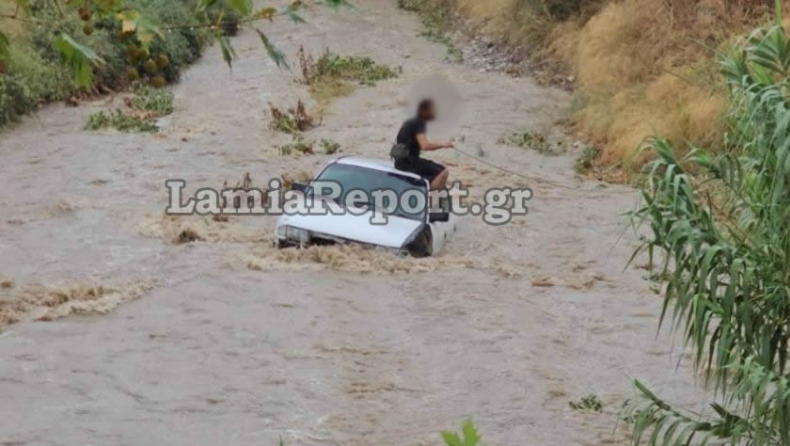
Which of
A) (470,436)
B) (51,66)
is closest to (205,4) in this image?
(470,436)

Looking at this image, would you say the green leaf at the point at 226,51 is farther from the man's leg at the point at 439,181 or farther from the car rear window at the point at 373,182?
the man's leg at the point at 439,181

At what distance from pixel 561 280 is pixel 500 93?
443 inches

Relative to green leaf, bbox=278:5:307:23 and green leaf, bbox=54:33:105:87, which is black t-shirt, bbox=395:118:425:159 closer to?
green leaf, bbox=278:5:307:23

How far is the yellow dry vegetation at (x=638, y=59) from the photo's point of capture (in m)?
20.4

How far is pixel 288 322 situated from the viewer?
40.2 ft

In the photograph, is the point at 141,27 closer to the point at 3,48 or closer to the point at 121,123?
the point at 3,48

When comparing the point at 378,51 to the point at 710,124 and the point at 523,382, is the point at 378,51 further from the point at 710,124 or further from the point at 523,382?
the point at 523,382

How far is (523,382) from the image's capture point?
11242mm

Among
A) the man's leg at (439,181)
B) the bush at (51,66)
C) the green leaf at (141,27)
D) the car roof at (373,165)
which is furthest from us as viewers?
the bush at (51,66)

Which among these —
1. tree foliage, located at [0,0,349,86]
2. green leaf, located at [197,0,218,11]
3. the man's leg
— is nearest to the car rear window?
the man's leg

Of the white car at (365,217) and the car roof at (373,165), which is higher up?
the car roof at (373,165)

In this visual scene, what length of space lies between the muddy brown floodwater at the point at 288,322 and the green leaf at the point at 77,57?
5.02 m

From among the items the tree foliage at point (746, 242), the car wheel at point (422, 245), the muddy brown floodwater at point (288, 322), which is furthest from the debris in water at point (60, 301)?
the tree foliage at point (746, 242)

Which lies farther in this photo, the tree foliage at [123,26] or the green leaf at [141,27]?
the green leaf at [141,27]
